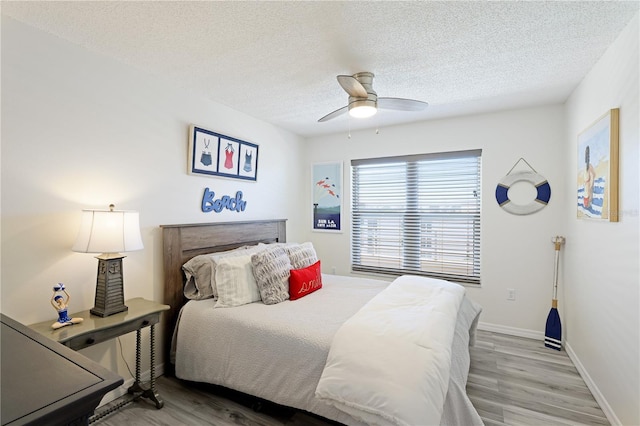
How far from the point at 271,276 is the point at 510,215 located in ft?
8.80

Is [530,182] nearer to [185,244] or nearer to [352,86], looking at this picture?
[352,86]

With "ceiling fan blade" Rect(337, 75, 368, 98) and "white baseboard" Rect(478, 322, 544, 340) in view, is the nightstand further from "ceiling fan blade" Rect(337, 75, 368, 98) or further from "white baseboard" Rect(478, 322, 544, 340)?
"white baseboard" Rect(478, 322, 544, 340)

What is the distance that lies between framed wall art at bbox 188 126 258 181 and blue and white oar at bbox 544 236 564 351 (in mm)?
3313

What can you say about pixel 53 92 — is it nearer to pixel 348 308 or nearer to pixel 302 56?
pixel 302 56

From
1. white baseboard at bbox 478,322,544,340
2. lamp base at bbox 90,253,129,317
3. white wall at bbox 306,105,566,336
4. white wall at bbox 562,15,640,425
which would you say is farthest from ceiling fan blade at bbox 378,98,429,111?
white baseboard at bbox 478,322,544,340

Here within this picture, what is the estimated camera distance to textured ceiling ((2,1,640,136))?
1.69m

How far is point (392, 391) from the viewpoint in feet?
4.89

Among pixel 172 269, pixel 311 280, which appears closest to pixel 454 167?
pixel 311 280

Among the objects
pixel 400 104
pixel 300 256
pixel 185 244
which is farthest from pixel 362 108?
pixel 185 244

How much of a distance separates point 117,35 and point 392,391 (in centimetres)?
260

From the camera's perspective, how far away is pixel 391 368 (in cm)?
157

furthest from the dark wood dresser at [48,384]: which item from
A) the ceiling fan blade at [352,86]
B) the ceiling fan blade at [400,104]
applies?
the ceiling fan blade at [400,104]

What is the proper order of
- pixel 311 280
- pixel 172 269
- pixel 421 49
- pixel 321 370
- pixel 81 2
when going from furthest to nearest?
pixel 311 280
pixel 172 269
pixel 421 49
pixel 321 370
pixel 81 2

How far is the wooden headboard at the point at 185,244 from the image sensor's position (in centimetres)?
262
